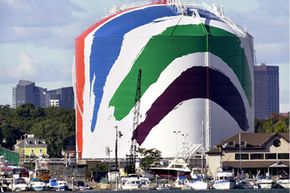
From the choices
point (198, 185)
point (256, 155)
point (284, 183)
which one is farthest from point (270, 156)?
point (198, 185)

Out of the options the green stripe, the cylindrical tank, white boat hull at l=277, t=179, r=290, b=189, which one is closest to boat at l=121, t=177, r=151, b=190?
white boat hull at l=277, t=179, r=290, b=189

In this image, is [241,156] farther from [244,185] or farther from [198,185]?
[198,185]

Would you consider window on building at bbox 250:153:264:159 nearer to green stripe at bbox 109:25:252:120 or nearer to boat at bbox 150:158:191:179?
boat at bbox 150:158:191:179

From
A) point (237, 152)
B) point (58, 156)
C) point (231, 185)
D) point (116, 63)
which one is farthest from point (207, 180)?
point (58, 156)

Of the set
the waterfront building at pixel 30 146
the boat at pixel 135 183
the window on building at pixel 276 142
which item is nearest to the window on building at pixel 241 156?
the window on building at pixel 276 142

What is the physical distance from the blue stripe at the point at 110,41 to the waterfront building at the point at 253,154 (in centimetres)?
1353

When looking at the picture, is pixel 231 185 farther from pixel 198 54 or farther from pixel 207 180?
pixel 198 54

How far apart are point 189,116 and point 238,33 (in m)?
11.7

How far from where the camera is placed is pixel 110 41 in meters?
154

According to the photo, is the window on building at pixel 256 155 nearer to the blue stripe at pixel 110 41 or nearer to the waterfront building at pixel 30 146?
the blue stripe at pixel 110 41

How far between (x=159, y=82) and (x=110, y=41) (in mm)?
6375

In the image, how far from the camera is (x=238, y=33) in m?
159

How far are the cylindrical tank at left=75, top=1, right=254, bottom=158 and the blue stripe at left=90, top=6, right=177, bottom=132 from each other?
3.8 inches

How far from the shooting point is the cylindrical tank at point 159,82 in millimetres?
152250
